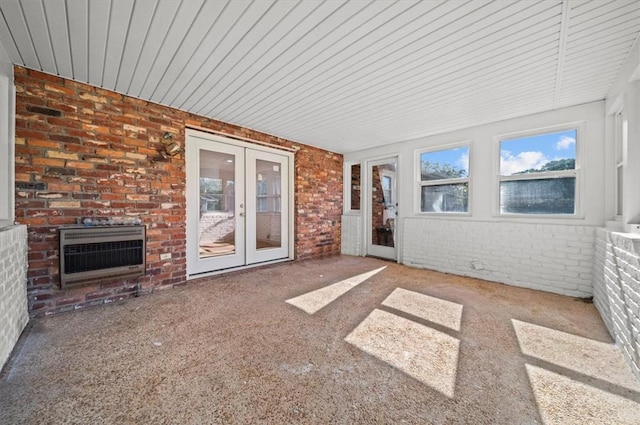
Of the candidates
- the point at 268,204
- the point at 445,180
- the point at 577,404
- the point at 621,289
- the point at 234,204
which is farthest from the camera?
the point at 268,204

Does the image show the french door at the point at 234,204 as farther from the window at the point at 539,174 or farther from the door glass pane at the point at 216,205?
the window at the point at 539,174

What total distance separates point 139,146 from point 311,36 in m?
2.52

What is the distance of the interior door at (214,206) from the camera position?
12.2ft

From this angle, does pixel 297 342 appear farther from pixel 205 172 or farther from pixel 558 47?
pixel 558 47

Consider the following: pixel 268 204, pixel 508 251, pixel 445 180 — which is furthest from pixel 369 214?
pixel 508 251

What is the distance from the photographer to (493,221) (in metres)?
3.86

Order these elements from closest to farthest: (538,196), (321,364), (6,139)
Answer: (321,364) → (6,139) → (538,196)

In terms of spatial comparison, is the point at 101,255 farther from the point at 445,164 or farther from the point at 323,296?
the point at 445,164

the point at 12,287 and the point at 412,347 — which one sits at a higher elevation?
the point at 12,287

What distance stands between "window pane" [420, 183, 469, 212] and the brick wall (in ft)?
5.52

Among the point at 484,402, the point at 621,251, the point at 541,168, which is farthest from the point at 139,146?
the point at 541,168

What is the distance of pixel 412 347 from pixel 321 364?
75cm

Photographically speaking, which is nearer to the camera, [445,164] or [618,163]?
[618,163]

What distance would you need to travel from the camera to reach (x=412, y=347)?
78.2 inches
